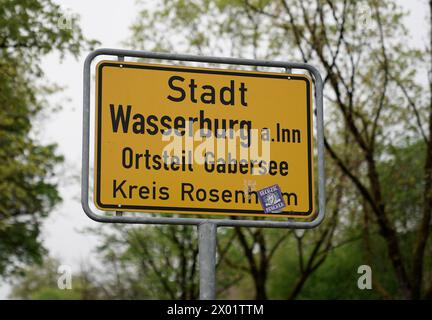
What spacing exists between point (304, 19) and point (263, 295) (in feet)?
27.6

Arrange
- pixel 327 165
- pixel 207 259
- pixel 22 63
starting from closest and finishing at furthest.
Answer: pixel 207 259, pixel 22 63, pixel 327 165

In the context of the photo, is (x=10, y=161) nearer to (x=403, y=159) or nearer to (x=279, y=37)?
(x=279, y=37)

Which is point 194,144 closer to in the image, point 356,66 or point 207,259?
point 207,259

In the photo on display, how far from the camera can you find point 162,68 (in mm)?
3518

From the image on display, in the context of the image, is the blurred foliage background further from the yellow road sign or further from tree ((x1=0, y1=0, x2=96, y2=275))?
the yellow road sign

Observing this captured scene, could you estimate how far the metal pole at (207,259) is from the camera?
3.22 metres

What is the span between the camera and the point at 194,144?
3443 millimetres

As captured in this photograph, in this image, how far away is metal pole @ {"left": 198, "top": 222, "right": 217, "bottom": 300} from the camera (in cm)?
322

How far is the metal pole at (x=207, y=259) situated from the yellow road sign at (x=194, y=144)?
0.13m


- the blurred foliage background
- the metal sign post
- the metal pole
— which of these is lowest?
the metal pole

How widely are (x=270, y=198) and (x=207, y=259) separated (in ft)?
1.42

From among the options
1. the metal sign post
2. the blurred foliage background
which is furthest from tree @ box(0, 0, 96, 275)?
the metal sign post

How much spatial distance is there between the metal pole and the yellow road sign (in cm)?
13

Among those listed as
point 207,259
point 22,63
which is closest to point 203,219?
point 207,259
